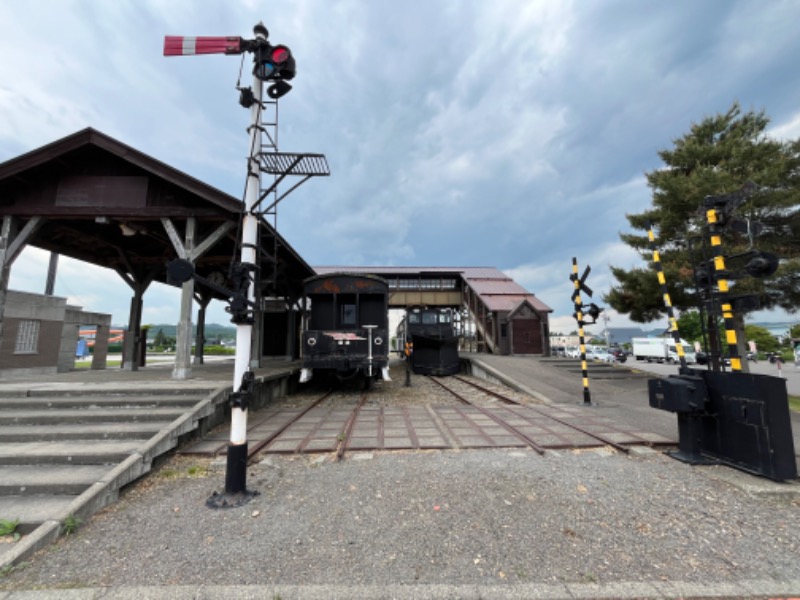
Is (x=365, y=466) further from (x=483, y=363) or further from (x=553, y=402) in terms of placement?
(x=483, y=363)

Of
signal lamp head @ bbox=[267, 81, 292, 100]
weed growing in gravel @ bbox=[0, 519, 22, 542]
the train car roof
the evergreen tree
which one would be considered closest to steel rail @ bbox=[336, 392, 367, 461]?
weed growing in gravel @ bbox=[0, 519, 22, 542]

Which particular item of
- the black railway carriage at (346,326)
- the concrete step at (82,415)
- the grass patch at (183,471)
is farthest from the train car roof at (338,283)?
the grass patch at (183,471)

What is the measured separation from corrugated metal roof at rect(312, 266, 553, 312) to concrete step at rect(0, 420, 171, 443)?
14.7m

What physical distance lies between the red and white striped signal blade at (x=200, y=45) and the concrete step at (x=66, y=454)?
5.21m

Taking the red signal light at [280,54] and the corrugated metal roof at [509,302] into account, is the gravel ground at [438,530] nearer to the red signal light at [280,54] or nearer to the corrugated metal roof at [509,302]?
the red signal light at [280,54]

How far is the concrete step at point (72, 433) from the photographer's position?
177 inches

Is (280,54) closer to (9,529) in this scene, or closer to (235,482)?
Result: (235,482)

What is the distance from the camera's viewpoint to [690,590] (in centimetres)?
215

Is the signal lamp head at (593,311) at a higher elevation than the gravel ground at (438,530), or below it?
higher

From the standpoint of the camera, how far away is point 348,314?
10.2 m

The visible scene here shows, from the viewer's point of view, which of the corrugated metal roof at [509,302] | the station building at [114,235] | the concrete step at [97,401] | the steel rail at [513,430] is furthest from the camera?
the corrugated metal roof at [509,302]

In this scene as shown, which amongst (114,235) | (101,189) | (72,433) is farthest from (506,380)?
(114,235)

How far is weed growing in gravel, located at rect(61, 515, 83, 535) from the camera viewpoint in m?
2.87

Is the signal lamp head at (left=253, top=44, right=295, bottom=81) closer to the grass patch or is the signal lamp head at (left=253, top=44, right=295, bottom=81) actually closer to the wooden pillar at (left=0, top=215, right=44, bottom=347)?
the grass patch
